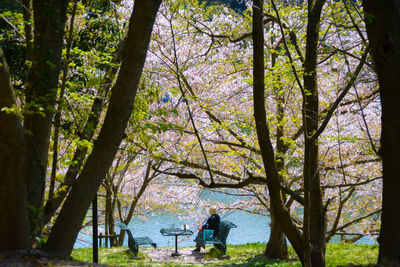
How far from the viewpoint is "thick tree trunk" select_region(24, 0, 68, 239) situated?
285 centimetres

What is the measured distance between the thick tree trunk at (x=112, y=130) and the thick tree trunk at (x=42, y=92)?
207 mm

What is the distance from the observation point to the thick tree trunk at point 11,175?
254 cm

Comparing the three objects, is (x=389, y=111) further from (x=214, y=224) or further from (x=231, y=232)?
(x=231, y=232)

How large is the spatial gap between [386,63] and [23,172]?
2.63 m

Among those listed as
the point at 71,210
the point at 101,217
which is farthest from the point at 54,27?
the point at 101,217

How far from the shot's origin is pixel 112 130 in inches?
113

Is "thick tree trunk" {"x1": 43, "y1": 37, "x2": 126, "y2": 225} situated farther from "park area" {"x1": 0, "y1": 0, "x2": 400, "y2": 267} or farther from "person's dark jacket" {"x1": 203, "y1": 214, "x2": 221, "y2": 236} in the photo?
"person's dark jacket" {"x1": 203, "y1": 214, "x2": 221, "y2": 236}

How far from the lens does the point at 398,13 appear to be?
9.48 ft

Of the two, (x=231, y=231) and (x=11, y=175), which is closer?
(x=11, y=175)

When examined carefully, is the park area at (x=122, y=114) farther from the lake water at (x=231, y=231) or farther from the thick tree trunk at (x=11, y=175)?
the lake water at (x=231, y=231)

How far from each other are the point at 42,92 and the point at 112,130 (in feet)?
2.10

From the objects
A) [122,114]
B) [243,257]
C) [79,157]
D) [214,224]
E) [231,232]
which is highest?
[122,114]

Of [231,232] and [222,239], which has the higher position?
[222,239]

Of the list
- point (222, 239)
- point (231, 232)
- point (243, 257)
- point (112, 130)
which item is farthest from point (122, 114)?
point (231, 232)
